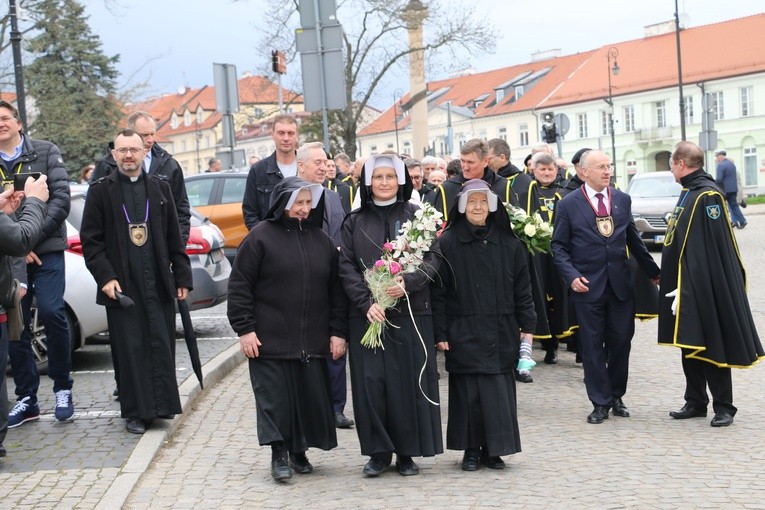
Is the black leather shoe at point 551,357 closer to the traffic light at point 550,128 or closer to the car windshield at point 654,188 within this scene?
the traffic light at point 550,128

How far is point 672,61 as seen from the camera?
246ft

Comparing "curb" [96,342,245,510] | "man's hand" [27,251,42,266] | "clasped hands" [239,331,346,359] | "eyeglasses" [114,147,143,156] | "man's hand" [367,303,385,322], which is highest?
"eyeglasses" [114,147,143,156]

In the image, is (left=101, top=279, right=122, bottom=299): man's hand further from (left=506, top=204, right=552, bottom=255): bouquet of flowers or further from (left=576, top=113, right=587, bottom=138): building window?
(left=576, top=113, right=587, bottom=138): building window

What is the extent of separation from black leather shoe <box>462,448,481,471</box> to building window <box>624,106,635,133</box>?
73563mm

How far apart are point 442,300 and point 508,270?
0.47 meters

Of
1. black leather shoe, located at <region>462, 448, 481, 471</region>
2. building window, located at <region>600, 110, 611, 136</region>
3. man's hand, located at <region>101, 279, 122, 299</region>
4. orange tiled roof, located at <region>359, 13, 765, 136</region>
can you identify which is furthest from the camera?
building window, located at <region>600, 110, 611, 136</region>

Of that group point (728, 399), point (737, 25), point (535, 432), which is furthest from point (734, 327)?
point (737, 25)

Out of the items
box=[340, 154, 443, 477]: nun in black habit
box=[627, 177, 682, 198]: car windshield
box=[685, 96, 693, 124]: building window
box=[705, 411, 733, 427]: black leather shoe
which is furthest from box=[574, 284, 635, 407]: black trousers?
box=[685, 96, 693, 124]: building window

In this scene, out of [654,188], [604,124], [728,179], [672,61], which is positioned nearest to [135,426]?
[654,188]

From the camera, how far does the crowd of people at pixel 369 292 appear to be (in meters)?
6.78

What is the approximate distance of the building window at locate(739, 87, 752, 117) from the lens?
228 ft

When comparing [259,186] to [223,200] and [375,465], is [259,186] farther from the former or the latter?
[223,200]

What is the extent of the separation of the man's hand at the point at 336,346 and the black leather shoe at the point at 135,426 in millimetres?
1828

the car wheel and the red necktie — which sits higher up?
the red necktie
